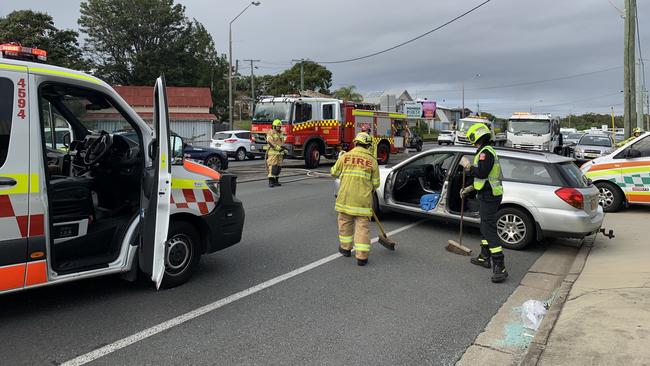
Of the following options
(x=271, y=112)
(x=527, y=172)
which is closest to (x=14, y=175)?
(x=527, y=172)

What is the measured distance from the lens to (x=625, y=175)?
9812 millimetres

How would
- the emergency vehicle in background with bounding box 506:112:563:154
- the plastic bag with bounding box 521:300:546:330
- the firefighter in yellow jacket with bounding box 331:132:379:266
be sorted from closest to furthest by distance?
the plastic bag with bounding box 521:300:546:330 < the firefighter in yellow jacket with bounding box 331:132:379:266 < the emergency vehicle in background with bounding box 506:112:563:154

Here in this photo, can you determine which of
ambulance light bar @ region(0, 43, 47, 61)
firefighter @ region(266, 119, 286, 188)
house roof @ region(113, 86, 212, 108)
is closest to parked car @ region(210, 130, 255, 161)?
firefighter @ region(266, 119, 286, 188)

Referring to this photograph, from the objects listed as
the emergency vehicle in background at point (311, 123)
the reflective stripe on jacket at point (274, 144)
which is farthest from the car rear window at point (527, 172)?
the emergency vehicle in background at point (311, 123)

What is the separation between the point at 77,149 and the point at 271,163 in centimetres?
776

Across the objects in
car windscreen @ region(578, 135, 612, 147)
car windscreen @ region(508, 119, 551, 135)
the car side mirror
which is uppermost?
car windscreen @ region(508, 119, 551, 135)

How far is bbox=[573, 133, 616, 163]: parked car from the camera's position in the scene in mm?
18989

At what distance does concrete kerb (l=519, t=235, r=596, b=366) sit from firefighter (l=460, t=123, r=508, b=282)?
67cm

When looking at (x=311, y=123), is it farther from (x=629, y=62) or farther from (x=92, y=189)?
(x=92, y=189)

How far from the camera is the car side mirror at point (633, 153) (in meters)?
9.59

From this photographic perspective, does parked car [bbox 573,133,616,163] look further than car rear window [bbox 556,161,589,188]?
Yes

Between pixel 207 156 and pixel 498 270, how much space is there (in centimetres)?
1305

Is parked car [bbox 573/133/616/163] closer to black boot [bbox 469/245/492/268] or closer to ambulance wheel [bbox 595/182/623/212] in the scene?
ambulance wheel [bbox 595/182/623/212]

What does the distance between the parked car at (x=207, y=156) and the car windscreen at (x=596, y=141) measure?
1467cm
